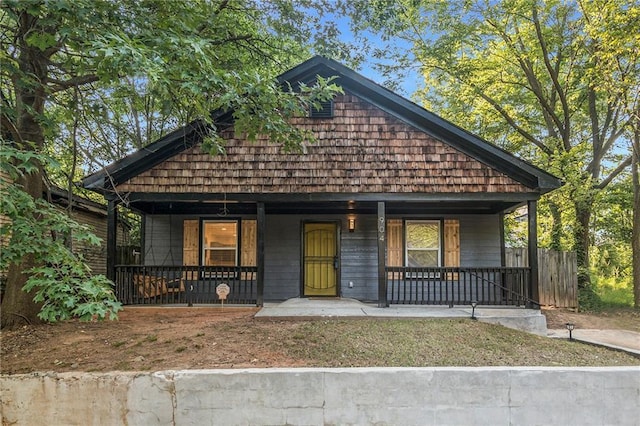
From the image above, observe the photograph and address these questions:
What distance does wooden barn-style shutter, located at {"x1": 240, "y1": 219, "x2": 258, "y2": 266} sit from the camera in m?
9.70

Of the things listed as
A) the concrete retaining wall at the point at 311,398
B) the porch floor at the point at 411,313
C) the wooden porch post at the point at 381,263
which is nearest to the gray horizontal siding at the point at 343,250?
the porch floor at the point at 411,313

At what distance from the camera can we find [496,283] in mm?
8602

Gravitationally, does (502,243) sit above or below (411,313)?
above

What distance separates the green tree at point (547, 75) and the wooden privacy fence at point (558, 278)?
1.16m

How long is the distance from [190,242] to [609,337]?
9.40 m

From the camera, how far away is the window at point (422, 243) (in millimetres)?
9586

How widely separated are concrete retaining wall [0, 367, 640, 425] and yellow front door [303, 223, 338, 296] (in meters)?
5.55

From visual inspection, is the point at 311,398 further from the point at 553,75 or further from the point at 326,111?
the point at 553,75

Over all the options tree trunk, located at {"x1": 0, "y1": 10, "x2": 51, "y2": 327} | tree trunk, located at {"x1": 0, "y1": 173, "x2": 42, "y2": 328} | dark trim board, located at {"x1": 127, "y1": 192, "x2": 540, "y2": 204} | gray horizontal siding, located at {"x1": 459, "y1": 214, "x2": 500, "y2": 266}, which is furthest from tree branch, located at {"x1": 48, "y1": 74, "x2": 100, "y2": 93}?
gray horizontal siding, located at {"x1": 459, "y1": 214, "x2": 500, "y2": 266}

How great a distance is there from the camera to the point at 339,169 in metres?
8.21

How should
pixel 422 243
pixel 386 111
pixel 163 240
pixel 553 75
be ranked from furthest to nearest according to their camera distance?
pixel 553 75, pixel 163 240, pixel 422 243, pixel 386 111

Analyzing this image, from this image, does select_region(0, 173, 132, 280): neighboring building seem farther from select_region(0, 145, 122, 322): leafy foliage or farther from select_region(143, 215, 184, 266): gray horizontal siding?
select_region(0, 145, 122, 322): leafy foliage

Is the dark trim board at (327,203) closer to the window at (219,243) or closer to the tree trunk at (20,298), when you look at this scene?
the window at (219,243)

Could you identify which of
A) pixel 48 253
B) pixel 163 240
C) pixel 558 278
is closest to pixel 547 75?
pixel 558 278
